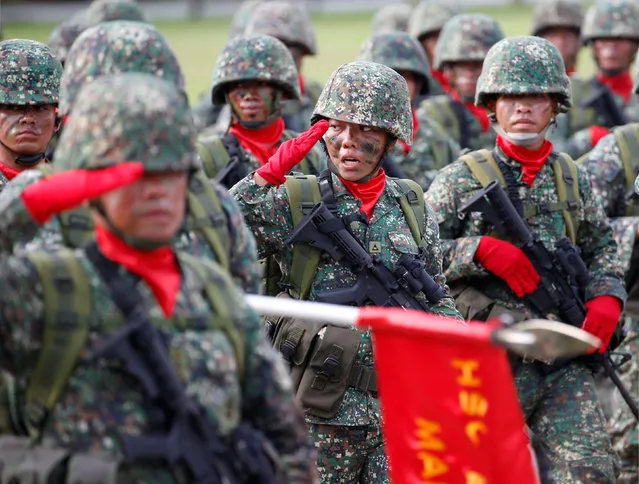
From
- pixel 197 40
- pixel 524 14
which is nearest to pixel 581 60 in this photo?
pixel 524 14

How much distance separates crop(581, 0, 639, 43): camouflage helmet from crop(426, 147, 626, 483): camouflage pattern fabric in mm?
5668

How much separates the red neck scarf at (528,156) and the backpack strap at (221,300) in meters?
3.59

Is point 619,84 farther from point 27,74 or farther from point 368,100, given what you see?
point 27,74

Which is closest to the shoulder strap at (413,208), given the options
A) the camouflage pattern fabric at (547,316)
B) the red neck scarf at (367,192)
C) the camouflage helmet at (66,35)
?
the red neck scarf at (367,192)

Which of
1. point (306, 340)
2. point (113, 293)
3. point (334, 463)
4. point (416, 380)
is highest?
point (113, 293)

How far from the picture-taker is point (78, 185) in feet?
14.3

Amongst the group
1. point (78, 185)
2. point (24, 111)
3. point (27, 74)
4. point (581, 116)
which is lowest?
point (581, 116)

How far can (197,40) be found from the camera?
115ft

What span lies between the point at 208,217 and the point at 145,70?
600 mm

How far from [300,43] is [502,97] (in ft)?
16.7

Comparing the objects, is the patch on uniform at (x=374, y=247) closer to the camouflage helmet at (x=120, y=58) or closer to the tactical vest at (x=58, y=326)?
the camouflage helmet at (x=120, y=58)

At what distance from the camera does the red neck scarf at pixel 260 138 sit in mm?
9438

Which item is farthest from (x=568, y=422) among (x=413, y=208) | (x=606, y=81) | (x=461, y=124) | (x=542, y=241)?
(x=606, y=81)

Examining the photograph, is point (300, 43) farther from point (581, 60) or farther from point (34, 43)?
point (581, 60)
